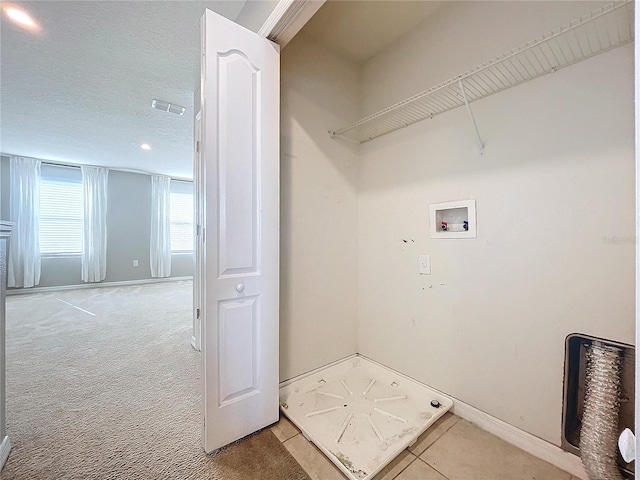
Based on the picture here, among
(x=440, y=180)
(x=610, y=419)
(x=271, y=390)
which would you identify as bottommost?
(x=271, y=390)

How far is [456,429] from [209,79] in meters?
2.30

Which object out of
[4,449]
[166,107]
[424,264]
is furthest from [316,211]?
[166,107]

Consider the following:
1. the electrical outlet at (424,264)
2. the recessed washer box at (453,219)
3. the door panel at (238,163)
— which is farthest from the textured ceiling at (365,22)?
the electrical outlet at (424,264)

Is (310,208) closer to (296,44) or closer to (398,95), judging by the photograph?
(398,95)

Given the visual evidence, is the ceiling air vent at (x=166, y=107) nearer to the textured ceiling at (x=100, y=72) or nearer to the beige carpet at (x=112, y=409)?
the textured ceiling at (x=100, y=72)

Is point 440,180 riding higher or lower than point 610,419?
higher

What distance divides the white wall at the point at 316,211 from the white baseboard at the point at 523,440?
0.91 m

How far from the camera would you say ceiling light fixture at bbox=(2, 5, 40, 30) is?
1712 mm

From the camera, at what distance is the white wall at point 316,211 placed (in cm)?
186

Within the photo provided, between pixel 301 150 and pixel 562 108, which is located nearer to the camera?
pixel 562 108

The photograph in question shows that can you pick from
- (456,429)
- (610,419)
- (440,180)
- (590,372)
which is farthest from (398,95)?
(456,429)

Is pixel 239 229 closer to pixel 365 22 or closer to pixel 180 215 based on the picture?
pixel 365 22

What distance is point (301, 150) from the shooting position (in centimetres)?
191

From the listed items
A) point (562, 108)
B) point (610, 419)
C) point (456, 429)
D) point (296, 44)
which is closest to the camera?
point (610, 419)
